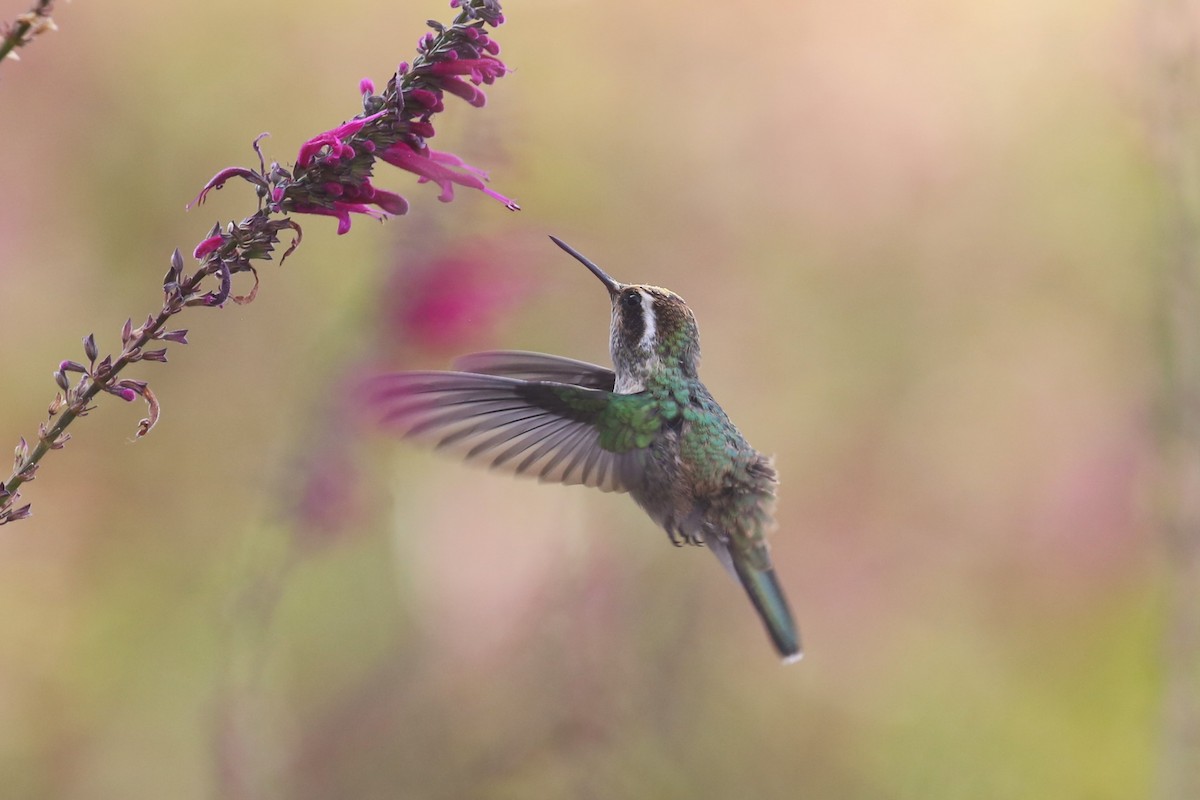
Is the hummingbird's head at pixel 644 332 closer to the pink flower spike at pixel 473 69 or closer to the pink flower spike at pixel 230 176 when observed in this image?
the pink flower spike at pixel 473 69

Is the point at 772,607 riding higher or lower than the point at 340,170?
higher

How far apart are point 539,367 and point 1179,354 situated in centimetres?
147

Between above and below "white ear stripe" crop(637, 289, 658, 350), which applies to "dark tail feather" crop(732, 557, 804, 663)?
below

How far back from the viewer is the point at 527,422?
2.24 metres

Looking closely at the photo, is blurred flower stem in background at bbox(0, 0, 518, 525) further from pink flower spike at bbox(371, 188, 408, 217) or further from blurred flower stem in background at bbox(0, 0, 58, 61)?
blurred flower stem in background at bbox(0, 0, 58, 61)

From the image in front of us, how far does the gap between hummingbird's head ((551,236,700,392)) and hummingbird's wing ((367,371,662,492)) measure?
0.30 feet

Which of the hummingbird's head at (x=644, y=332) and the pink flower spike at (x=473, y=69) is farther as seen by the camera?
the hummingbird's head at (x=644, y=332)

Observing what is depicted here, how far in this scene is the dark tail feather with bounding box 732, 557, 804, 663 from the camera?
2.28 m

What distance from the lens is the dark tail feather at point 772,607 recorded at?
7.48 feet

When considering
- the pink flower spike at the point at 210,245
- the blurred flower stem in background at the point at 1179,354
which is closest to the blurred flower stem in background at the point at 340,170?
the pink flower spike at the point at 210,245

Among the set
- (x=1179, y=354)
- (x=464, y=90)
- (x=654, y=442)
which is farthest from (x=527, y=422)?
(x=1179, y=354)

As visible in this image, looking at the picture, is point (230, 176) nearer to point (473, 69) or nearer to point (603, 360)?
point (473, 69)

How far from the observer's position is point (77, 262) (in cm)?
429

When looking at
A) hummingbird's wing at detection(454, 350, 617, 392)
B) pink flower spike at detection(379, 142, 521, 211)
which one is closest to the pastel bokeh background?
hummingbird's wing at detection(454, 350, 617, 392)
